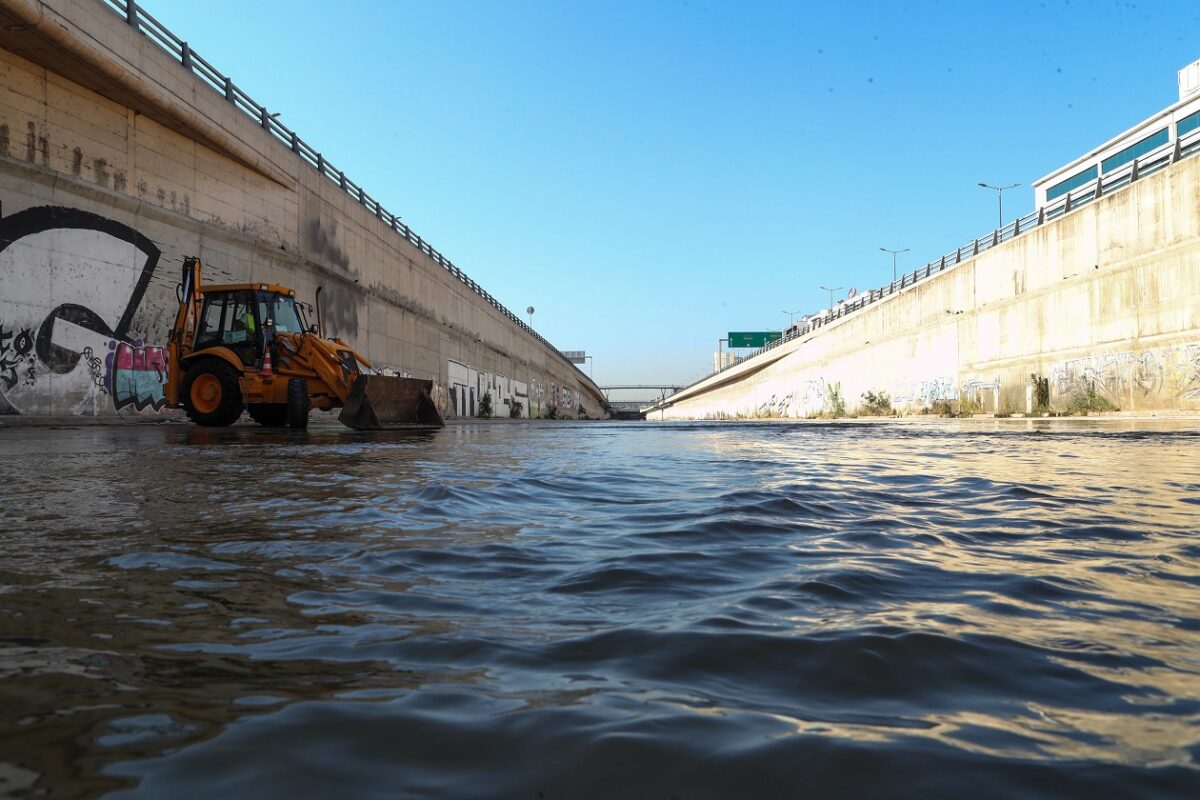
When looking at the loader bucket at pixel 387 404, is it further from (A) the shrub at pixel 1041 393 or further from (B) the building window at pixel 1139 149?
(B) the building window at pixel 1139 149

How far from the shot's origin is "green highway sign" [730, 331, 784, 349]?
9969cm

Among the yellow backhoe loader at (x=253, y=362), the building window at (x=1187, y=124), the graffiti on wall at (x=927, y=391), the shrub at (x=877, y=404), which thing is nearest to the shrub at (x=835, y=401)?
the shrub at (x=877, y=404)

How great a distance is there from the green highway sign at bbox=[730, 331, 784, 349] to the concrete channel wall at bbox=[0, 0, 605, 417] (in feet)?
253

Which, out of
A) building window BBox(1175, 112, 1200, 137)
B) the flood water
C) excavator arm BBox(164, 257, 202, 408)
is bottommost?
the flood water

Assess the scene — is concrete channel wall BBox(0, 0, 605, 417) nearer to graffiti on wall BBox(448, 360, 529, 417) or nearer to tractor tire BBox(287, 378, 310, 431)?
tractor tire BBox(287, 378, 310, 431)

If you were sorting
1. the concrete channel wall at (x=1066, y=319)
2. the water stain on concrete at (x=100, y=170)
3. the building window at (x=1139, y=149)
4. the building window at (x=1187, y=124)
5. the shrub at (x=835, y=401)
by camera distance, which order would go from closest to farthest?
the water stain on concrete at (x=100, y=170) → the concrete channel wall at (x=1066, y=319) → the shrub at (x=835, y=401) → the building window at (x=1187, y=124) → the building window at (x=1139, y=149)

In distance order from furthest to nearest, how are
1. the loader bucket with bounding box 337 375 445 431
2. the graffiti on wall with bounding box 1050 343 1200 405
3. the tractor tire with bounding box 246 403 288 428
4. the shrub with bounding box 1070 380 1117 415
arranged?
the shrub with bounding box 1070 380 1117 415 < the graffiti on wall with bounding box 1050 343 1200 405 < the tractor tire with bounding box 246 403 288 428 < the loader bucket with bounding box 337 375 445 431

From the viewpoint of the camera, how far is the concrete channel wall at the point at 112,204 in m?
15.1

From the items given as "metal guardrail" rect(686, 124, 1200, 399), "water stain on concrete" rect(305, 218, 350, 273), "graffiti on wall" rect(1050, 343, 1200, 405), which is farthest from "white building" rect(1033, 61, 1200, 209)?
"water stain on concrete" rect(305, 218, 350, 273)

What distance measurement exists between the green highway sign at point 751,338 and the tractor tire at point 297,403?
288 feet

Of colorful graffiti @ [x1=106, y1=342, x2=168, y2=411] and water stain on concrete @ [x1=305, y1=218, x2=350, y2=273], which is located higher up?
water stain on concrete @ [x1=305, y1=218, x2=350, y2=273]

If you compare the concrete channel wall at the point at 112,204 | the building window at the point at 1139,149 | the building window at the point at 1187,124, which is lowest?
the concrete channel wall at the point at 112,204

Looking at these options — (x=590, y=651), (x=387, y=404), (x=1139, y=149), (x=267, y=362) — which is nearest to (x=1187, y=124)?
(x=1139, y=149)

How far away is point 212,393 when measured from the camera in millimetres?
15164
